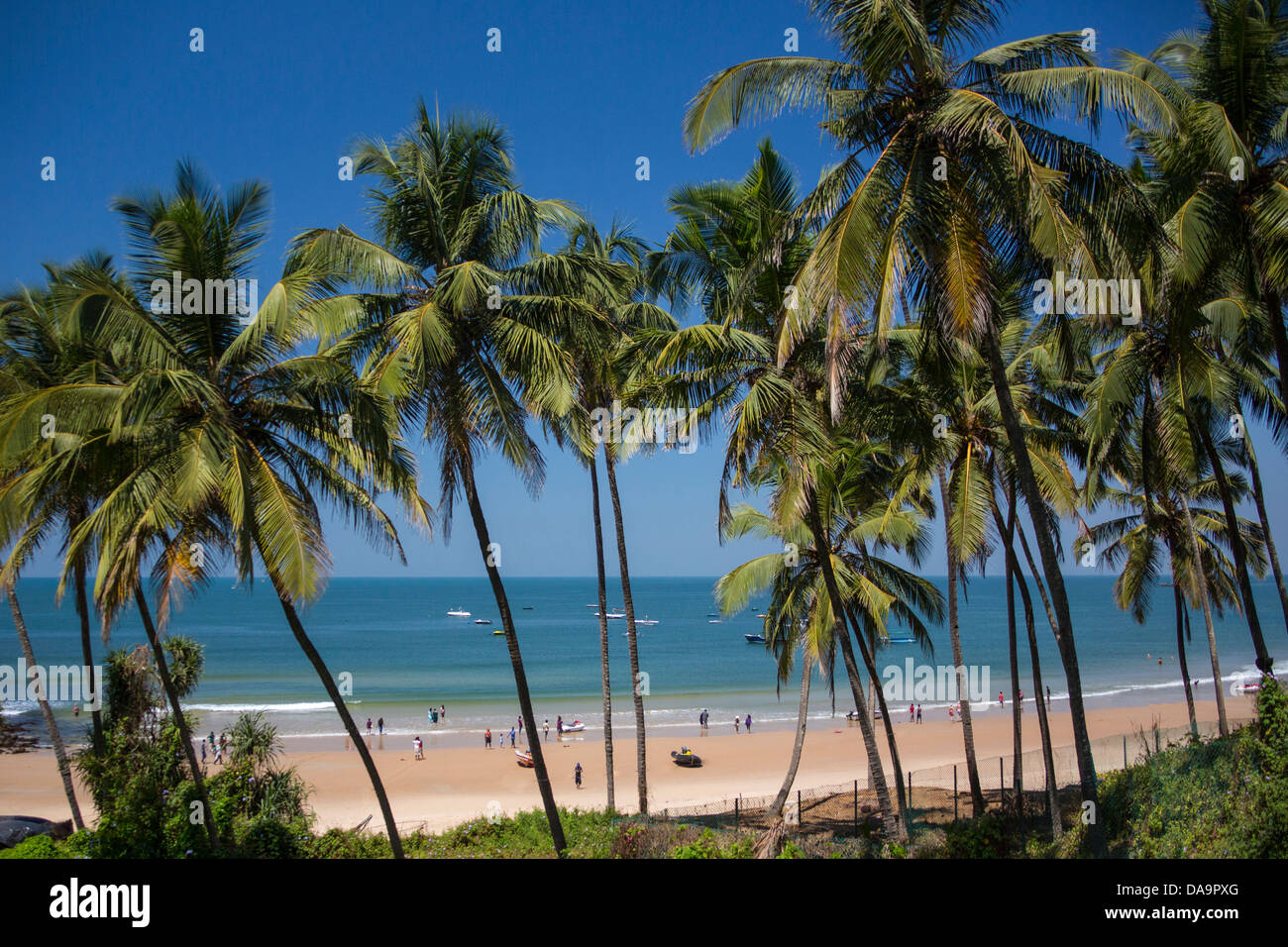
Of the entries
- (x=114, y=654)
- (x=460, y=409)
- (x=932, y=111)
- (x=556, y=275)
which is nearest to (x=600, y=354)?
(x=556, y=275)

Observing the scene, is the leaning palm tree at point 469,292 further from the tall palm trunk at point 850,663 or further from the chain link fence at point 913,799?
the chain link fence at point 913,799

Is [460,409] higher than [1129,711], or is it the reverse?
[460,409]

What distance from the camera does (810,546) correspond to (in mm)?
17438

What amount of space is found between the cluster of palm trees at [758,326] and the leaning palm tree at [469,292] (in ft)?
0.16

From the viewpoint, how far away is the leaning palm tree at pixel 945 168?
26.0 ft

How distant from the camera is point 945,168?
8.56m

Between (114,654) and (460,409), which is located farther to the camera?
(114,654)

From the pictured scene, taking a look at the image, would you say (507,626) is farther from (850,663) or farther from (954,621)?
(954,621)

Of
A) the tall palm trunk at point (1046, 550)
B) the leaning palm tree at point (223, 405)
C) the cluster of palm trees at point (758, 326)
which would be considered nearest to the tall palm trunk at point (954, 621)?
the cluster of palm trees at point (758, 326)

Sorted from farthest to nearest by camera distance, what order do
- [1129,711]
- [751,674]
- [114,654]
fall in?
[751,674]
[1129,711]
[114,654]
